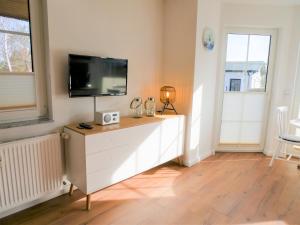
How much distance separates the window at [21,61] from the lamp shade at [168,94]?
1602 millimetres

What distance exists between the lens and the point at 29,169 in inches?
76.3

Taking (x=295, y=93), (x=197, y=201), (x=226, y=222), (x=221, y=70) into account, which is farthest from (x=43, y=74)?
(x=295, y=93)

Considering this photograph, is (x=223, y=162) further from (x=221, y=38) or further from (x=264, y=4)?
(x=264, y=4)

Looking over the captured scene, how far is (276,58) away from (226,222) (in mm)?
2774

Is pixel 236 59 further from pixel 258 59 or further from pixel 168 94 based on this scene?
pixel 168 94

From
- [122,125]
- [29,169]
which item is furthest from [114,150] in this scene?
[29,169]

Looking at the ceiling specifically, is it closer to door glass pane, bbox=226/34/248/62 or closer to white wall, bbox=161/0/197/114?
door glass pane, bbox=226/34/248/62

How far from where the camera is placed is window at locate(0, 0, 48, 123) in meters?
1.88

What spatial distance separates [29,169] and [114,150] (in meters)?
0.78

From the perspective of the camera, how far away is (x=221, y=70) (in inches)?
139

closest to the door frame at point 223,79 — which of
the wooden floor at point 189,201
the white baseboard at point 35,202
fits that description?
the wooden floor at point 189,201

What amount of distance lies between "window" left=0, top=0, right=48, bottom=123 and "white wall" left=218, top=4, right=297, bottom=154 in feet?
8.84

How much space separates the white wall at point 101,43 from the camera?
2.10m

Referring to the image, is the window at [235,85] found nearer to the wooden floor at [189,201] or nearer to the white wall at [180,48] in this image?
the white wall at [180,48]
